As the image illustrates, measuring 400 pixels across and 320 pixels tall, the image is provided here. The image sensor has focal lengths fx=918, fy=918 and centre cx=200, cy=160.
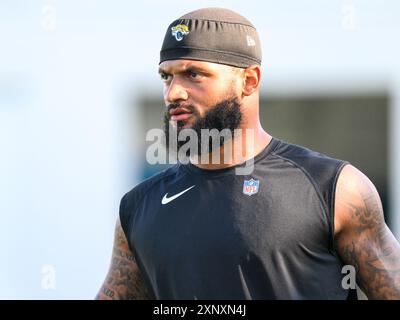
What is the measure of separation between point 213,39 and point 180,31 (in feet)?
0.71

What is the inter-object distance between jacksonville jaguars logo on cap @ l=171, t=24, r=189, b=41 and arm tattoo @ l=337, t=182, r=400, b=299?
1.43 m

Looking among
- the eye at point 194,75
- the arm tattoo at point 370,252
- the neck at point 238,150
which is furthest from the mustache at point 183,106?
the arm tattoo at point 370,252

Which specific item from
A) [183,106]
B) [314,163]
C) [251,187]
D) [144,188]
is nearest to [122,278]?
[144,188]

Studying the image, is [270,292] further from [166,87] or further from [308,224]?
[166,87]

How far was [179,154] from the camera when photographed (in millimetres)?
5680

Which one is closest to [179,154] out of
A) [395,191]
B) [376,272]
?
[376,272]

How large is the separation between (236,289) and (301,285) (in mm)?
363

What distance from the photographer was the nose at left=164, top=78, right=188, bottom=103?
17.6 feet

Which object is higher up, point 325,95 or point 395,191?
point 325,95

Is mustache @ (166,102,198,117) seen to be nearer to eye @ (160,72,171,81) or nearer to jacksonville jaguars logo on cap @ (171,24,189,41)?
eye @ (160,72,171,81)

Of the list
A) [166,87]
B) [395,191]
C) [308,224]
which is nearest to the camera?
[308,224]

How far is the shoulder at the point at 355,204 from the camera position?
5.09m

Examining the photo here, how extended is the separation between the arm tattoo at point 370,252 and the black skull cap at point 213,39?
116 cm
